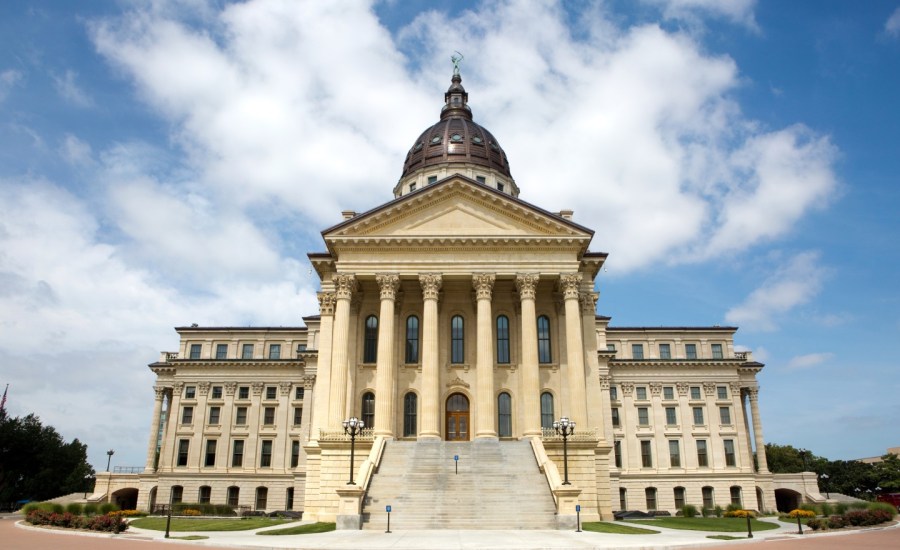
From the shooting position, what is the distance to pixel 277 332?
74062 millimetres

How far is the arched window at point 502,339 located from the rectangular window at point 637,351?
1330 inches

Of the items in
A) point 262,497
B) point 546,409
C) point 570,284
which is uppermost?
point 570,284

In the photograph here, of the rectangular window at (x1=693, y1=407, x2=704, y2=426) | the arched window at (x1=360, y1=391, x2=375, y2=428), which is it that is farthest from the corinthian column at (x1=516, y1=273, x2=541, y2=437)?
the rectangular window at (x1=693, y1=407, x2=704, y2=426)

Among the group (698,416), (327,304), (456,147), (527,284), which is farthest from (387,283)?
(698,416)

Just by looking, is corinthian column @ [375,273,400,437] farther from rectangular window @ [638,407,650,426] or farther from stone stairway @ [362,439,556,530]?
rectangular window @ [638,407,650,426]

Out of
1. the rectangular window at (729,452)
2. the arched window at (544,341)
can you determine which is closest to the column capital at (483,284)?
the arched window at (544,341)

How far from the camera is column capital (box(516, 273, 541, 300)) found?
41.2 meters

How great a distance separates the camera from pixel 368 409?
42906 millimetres

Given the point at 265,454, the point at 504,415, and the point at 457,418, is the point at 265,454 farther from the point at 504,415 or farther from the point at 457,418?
the point at 504,415

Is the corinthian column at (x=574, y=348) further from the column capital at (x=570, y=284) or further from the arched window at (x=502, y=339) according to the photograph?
the arched window at (x=502, y=339)

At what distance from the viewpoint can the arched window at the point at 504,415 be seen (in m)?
42.3

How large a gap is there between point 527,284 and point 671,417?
37.6m

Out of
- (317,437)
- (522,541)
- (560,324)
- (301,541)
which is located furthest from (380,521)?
(560,324)

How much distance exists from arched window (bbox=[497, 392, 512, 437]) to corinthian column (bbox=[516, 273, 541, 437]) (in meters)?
1.30
